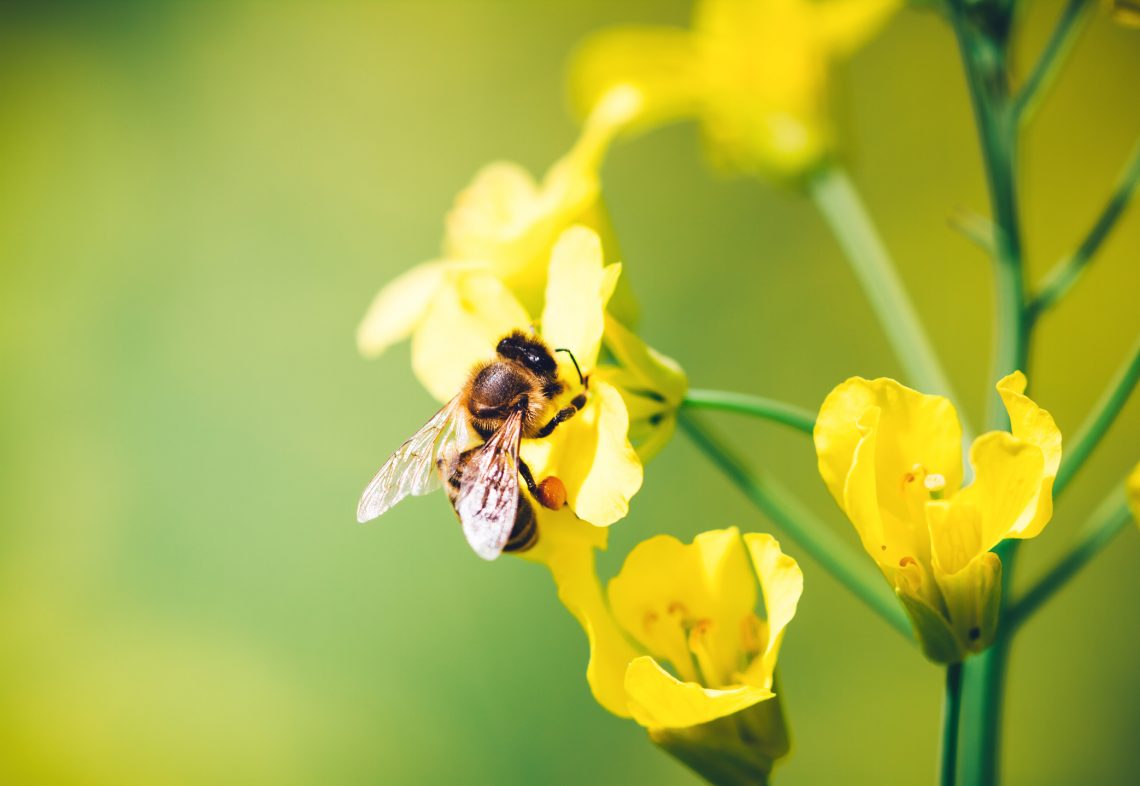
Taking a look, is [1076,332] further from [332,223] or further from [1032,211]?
[332,223]

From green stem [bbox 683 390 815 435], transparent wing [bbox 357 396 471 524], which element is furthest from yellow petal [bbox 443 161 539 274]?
green stem [bbox 683 390 815 435]

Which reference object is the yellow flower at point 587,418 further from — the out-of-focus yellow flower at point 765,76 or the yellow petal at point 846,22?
the yellow petal at point 846,22

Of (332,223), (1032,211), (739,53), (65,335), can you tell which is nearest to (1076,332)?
(1032,211)

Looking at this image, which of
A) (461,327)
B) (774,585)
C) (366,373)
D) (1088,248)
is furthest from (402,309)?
(366,373)

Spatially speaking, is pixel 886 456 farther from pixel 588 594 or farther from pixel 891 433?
pixel 588 594

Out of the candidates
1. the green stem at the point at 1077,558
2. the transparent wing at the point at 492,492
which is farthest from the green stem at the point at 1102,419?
the transparent wing at the point at 492,492

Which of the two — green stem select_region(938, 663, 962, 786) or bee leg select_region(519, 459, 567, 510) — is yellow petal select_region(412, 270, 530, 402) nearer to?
bee leg select_region(519, 459, 567, 510)
